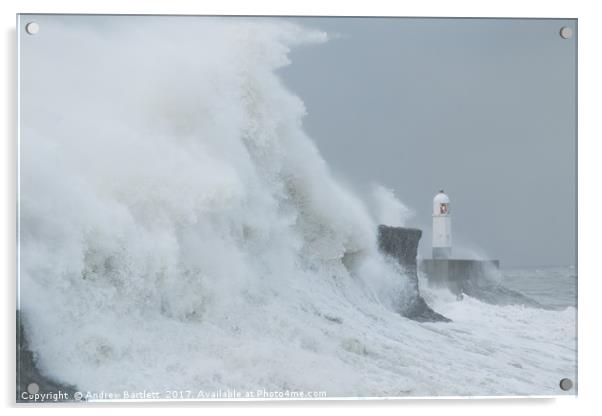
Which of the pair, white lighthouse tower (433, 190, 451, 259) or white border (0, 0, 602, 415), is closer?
white border (0, 0, 602, 415)

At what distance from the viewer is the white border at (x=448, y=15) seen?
4.24m

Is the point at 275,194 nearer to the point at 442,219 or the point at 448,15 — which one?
the point at 442,219

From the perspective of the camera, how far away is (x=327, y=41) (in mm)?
4617

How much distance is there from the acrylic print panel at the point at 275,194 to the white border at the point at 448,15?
58mm

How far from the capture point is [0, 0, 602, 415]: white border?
13.9 ft

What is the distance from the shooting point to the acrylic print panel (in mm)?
4312

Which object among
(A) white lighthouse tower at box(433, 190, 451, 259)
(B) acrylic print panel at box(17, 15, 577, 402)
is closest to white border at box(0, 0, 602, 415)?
(B) acrylic print panel at box(17, 15, 577, 402)

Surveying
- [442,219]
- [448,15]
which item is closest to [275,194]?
[442,219]

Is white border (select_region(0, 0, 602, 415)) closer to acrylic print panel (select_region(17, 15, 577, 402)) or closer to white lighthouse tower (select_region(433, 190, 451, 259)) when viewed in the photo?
acrylic print panel (select_region(17, 15, 577, 402))

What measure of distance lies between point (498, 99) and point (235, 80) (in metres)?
1.58

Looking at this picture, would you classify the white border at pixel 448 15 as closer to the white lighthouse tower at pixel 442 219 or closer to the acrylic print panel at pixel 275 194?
the acrylic print panel at pixel 275 194

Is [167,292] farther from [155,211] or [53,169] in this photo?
[53,169]

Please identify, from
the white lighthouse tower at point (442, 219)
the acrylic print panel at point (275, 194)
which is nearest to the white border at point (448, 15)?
the acrylic print panel at point (275, 194)

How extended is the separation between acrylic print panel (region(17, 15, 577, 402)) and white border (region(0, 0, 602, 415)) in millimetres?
58
